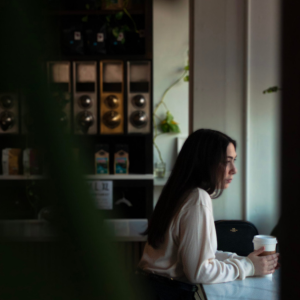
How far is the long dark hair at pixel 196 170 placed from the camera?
4.37 feet

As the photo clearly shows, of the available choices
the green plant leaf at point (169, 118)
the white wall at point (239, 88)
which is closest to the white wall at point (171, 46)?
the green plant leaf at point (169, 118)

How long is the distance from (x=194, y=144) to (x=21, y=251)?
4.26 feet

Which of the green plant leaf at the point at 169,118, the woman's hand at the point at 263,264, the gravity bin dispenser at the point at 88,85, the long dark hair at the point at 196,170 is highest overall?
the gravity bin dispenser at the point at 88,85

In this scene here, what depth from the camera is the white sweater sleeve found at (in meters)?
1.18

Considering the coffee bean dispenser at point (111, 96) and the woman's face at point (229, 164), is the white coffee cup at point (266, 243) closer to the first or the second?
the woman's face at point (229, 164)

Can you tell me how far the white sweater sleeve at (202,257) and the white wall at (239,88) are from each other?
973mm

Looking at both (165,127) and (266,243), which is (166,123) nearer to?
(165,127)

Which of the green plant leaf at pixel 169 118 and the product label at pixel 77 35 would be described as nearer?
the product label at pixel 77 35

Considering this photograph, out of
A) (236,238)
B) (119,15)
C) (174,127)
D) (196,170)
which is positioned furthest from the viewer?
(174,127)

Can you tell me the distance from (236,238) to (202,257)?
0.50 m

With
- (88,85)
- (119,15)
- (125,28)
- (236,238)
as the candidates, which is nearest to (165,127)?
(88,85)

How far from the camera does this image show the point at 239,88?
2178 millimetres

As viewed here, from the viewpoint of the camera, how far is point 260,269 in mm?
1192

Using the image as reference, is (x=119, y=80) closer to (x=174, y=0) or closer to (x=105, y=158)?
(x=105, y=158)
